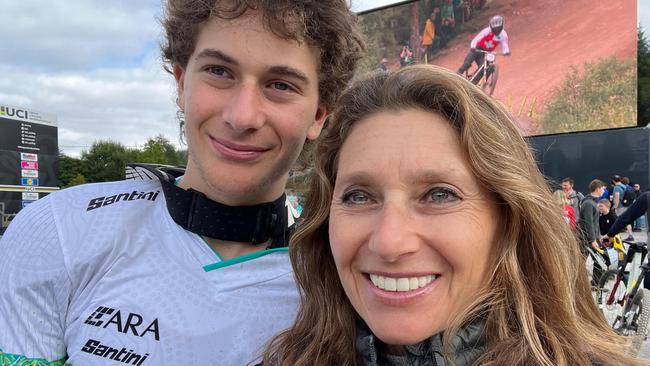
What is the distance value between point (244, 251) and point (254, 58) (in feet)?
2.29

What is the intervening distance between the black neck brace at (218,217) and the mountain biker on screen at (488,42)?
2120cm

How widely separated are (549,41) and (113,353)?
21.6m

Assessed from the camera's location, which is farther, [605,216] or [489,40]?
[489,40]

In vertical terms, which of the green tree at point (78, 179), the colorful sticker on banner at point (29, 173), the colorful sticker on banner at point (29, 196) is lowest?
the colorful sticker on banner at point (29, 196)

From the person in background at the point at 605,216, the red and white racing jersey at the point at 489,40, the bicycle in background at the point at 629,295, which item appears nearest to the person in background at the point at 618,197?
the person in background at the point at 605,216

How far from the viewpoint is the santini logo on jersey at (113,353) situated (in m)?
1.51

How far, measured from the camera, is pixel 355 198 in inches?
56.5

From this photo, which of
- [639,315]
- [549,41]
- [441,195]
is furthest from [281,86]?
[549,41]

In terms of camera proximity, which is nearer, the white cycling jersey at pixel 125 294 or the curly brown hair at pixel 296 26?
the white cycling jersey at pixel 125 294

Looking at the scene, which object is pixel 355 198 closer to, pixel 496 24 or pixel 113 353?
pixel 113 353

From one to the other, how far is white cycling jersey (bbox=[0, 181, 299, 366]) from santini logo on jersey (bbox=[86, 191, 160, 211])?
1 cm

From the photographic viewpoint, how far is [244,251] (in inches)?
72.6

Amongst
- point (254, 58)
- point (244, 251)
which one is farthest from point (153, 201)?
point (254, 58)

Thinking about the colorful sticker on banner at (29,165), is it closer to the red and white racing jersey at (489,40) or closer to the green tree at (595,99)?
the green tree at (595,99)
